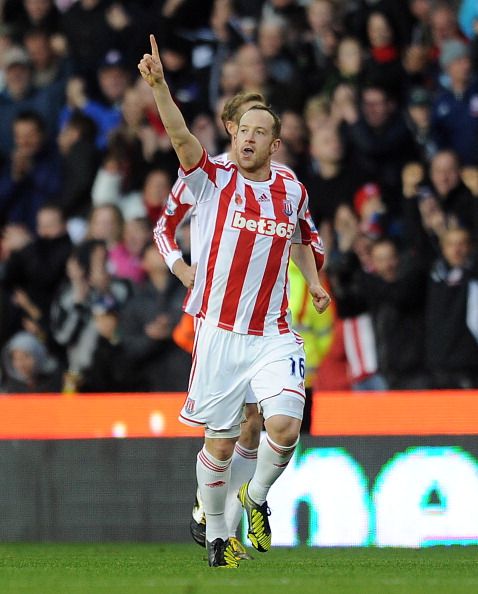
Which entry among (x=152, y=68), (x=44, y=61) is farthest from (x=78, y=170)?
(x=152, y=68)

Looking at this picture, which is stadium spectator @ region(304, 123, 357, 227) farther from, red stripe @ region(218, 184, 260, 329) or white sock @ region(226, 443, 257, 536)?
red stripe @ region(218, 184, 260, 329)

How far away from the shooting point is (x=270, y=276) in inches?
302

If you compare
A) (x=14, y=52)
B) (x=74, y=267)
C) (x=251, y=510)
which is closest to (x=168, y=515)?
(x=251, y=510)

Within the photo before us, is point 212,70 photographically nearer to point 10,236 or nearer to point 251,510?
point 10,236

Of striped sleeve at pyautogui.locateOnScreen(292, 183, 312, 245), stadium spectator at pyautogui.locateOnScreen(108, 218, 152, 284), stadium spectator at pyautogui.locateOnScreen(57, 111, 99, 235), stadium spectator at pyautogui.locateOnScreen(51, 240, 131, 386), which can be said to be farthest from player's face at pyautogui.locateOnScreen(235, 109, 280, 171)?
stadium spectator at pyautogui.locateOnScreen(57, 111, 99, 235)

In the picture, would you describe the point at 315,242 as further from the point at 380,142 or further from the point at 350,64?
the point at 350,64

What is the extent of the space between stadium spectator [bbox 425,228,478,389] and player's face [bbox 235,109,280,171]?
3.90 m

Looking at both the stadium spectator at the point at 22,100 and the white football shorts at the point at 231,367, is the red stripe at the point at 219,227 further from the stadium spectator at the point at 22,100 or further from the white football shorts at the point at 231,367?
the stadium spectator at the point at 22,100

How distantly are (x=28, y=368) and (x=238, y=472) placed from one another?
475cm

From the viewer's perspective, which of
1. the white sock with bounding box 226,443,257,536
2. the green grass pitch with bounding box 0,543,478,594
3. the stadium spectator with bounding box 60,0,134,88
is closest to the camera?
the green grass pitch with bounding box 0,543,478,594

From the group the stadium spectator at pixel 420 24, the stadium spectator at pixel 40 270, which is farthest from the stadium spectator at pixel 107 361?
the stadium spectator at pixel 420 24

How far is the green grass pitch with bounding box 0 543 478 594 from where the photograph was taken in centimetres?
620

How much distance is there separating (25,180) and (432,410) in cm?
561

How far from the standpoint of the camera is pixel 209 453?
775cm
